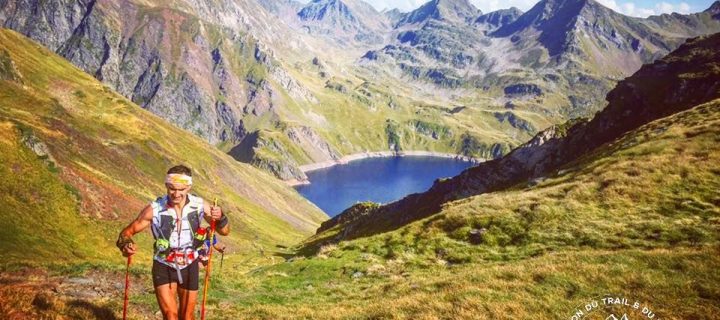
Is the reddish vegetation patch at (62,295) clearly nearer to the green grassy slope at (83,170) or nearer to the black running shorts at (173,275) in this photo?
the black running shorts at (173,275)

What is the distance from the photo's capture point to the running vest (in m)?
12.3

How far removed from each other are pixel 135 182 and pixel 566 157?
8546 cm

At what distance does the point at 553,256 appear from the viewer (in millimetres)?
21234

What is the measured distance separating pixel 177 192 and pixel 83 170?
230ft

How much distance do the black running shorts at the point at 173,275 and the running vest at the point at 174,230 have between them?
5.9 inches

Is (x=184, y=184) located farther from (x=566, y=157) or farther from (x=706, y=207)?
(x=566, y=157)

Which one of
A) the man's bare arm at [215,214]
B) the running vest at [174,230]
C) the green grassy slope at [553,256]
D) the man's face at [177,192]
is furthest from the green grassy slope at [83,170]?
the man's bare arm at [215,214]

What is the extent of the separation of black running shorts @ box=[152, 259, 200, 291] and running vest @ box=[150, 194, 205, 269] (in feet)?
0.49

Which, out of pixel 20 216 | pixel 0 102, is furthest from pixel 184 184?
pixel 0 102

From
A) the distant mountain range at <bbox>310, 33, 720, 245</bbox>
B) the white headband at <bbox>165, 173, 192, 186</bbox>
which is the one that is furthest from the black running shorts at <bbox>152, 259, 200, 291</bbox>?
the distant mountain range at <bbox>310, 33, 720, 245</bbox>

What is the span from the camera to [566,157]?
220 ft

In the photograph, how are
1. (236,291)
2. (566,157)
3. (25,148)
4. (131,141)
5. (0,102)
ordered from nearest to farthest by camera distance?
1. (236,291)
2. (25,148)
3. (566,157)
4. (0,102)
5. (131,141)


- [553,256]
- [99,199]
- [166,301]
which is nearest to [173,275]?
[166,301]

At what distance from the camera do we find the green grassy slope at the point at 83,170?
4781 cm
